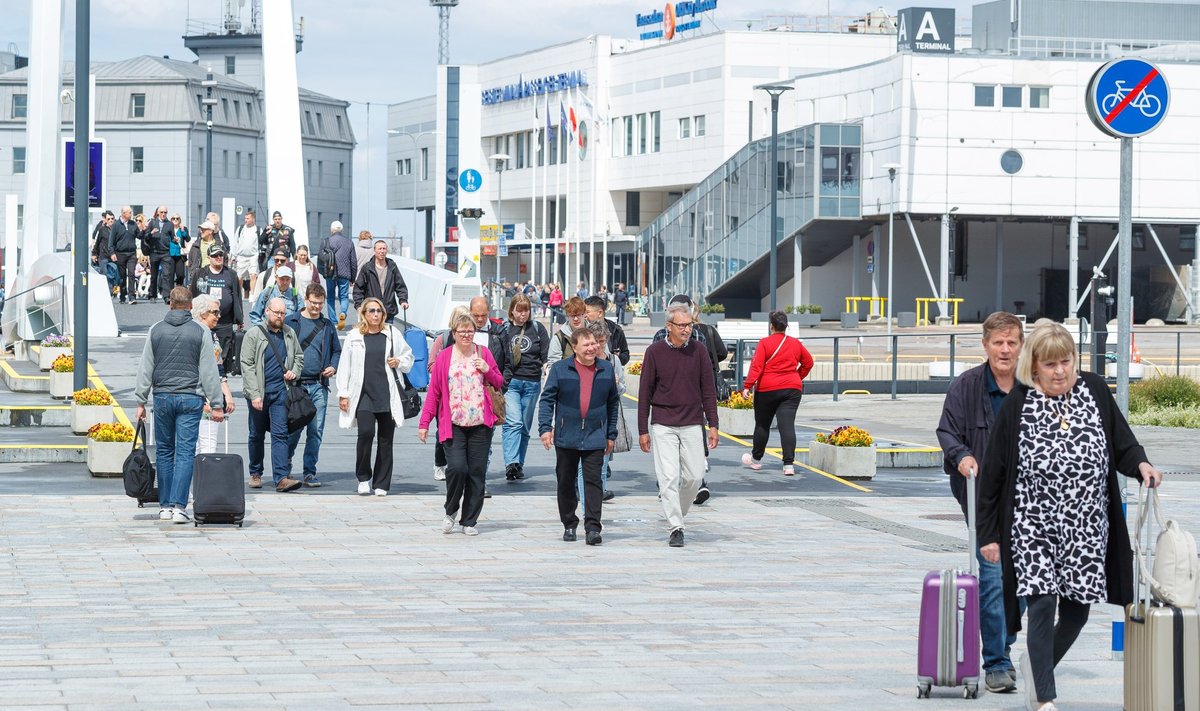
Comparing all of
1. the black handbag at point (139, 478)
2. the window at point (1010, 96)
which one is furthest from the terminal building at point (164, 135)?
the black handbag at point (139, 478)

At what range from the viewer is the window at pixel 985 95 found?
65062 mm

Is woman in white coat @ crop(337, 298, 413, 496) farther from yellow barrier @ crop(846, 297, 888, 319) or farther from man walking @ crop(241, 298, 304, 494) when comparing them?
yellow barrier @ crop(846, 297, 888, 319)

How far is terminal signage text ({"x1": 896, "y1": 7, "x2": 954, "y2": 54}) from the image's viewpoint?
6875 centimetres

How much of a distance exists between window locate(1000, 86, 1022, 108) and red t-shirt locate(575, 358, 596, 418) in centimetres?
5518

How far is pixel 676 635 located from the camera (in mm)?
9094

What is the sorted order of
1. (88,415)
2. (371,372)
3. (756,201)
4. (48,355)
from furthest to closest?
(756,201) → (48,355) → (88,415) → (371,372)

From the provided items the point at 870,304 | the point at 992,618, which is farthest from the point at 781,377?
the point at 870,304

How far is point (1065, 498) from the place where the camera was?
7008mm

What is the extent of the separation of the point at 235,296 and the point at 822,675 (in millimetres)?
13761

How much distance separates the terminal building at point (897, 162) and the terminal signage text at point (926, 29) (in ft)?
0.31


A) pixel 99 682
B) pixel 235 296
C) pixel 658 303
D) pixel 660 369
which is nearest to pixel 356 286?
pixel 235 296

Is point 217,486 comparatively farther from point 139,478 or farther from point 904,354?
point 904,354

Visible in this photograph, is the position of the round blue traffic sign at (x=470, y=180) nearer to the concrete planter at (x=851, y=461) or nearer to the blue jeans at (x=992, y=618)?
the concrete planter at (x=851, y=461)

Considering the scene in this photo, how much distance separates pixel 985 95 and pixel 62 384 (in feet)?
158
